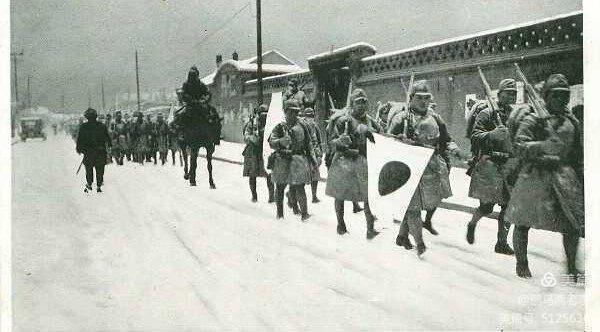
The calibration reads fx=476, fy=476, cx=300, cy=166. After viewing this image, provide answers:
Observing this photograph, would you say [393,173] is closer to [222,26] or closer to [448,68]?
[222,26]

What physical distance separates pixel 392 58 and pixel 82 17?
23.7 feet

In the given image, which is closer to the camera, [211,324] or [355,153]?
[211,324]

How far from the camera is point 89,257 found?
4539mm

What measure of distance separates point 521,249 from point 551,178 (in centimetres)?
64

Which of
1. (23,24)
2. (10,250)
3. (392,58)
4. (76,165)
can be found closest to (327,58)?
(392,58)

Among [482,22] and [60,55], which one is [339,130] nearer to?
[482,22]

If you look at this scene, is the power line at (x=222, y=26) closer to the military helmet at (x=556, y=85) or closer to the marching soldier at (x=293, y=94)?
the marching soldier at (x=293, y=94)

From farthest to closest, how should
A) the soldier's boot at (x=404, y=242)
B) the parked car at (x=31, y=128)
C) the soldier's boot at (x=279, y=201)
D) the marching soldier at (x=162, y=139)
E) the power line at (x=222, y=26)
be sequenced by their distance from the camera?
the marching soldier at (x=162, y=139), the soldier's boot at (x=279, y=201), the power line at (x=222, y=26), the soldier's boot at (x=404, y=242), the parked car at (x=31, y=128)

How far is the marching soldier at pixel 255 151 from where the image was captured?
738 cm

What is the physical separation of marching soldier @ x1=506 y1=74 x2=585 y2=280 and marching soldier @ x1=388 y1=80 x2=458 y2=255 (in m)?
0.99

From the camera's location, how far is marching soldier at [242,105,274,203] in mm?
7383

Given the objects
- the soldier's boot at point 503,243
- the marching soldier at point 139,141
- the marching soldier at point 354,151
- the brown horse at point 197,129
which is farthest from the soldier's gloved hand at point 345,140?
the marching soldier at point 139,141

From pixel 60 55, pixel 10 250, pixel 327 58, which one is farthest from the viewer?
pixel 327 58

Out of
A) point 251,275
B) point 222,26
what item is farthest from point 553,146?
point 222,26
